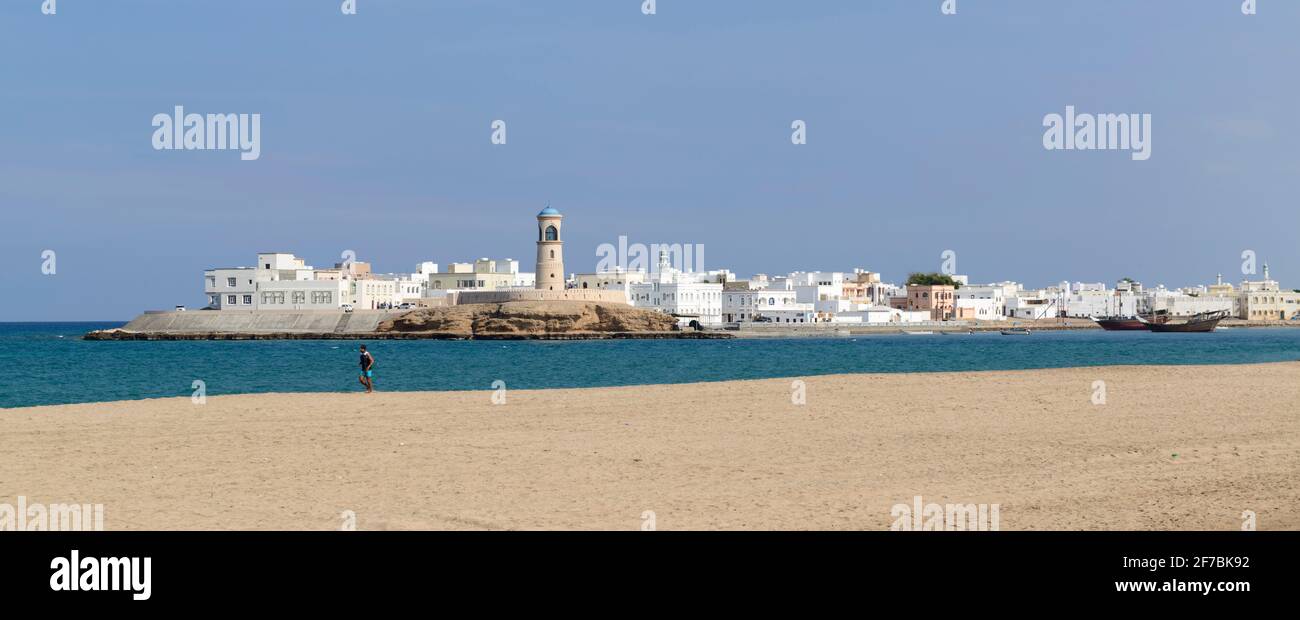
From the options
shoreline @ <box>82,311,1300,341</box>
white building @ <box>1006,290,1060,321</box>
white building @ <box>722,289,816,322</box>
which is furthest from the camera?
white building @ <box>1006,290,1060,321</box>

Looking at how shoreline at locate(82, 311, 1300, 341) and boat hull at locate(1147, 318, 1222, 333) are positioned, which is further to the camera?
boat hull at locate(1147, 318, 1222, 333)

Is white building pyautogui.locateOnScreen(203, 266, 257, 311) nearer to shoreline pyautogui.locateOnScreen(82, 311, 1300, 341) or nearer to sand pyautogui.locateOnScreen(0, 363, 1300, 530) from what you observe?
shoreline pyautogui.locateOnScreen(82, 311, 1300, 341)

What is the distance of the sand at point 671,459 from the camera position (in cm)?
1105

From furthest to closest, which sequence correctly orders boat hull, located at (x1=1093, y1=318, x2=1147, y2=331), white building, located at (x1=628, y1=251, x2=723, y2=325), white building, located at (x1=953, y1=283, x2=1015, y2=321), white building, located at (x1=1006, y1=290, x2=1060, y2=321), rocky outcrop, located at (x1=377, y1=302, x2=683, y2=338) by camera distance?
white building, located at (x1=1006, y1=290, x2=1060, y2=321) → white building, located at (x1=953, y1=283, x2=1015, y2=321) → boat hull, located at (x1=1093, y1=318, x2=1147, y2=331) → white building, located at (x1=628, y1=251, x2=723, y2=325) → rocky outcrop, located at (x1=377, y1=302, x2=683, y2=338)

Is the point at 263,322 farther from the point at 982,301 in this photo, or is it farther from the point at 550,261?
the point at 982,301

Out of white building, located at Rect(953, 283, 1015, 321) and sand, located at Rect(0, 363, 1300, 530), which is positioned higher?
white building, located at Rect(953, 283, 1015, 321)

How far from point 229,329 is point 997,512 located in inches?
5077

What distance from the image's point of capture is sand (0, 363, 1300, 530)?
11.0 metres

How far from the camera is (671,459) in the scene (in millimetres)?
14602

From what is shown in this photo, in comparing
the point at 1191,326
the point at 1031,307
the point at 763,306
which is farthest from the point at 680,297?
the point at 1031,307

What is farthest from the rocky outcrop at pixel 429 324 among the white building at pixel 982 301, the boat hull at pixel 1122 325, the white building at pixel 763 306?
the boat hull at pixel 1122 325

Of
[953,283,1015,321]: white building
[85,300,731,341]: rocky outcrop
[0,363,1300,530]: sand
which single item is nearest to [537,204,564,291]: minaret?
[85,300,731,341]: rocky outcrop

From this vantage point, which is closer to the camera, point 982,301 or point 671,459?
point 671,459
